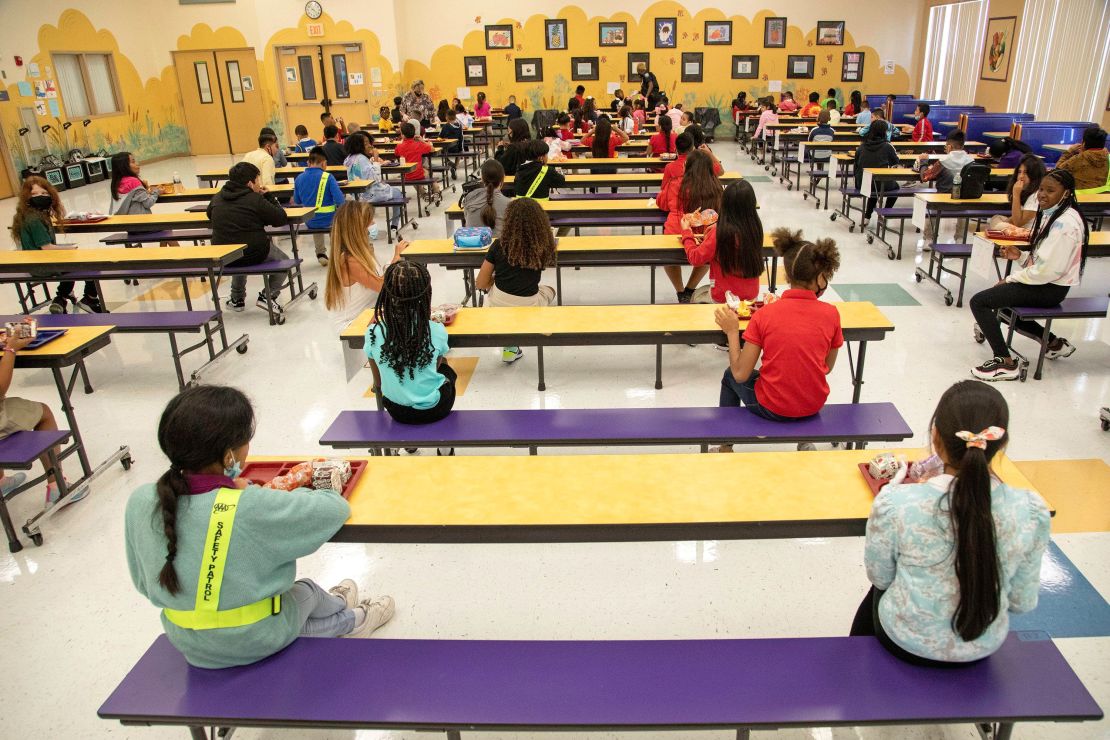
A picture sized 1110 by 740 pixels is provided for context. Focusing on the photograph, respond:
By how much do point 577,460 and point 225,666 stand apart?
48.0 inches

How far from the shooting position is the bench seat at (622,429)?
130 inches

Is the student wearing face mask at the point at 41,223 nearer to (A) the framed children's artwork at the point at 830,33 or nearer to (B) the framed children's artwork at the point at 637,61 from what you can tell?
(B) the framed children's artwork at the point at 637,61

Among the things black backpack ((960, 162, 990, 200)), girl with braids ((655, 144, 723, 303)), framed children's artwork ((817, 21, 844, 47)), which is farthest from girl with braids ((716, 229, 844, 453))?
framed children's artwork ((817, 21, 844, 47))

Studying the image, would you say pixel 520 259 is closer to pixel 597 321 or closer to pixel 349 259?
pixel 597 321

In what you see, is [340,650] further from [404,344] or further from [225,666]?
[404,344]

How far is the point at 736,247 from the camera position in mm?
4781

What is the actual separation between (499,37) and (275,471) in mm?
17213

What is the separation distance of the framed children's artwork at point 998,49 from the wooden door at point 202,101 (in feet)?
52.6

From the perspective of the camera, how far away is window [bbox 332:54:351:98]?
16906mm

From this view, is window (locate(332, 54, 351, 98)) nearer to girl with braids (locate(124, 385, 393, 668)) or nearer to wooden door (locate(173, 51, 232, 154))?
wooden door (locate(173, 51, 232, 154))

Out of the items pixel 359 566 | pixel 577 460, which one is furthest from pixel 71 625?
pixel 577 460

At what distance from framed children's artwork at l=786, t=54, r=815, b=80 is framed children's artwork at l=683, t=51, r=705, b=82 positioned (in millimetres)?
2005

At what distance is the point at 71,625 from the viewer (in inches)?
118

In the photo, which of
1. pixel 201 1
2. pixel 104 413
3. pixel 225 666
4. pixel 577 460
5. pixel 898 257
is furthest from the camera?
pixel 201 1
